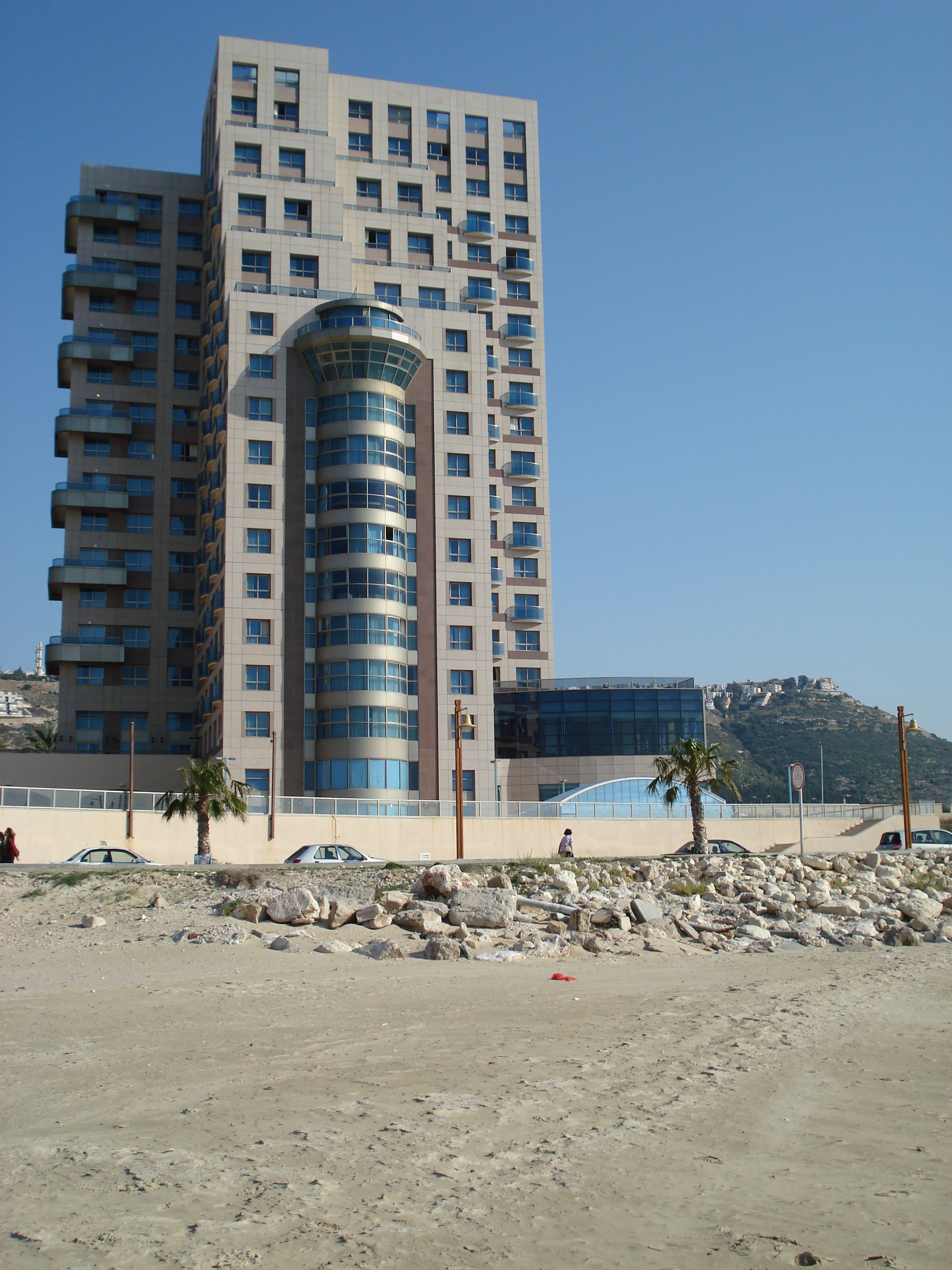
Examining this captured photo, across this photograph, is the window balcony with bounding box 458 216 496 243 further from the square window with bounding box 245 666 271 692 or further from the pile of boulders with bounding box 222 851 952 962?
the pile of boulders with bounding box 222 851 952 962

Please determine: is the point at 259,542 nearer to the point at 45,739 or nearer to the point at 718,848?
the point at 718,848

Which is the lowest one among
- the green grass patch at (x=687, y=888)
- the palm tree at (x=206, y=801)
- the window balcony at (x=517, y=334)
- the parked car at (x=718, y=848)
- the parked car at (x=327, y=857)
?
the parked car at (x=718, y=848)

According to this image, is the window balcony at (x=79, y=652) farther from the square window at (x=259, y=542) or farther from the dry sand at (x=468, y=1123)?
the dry sand at (x=468, y=1123)

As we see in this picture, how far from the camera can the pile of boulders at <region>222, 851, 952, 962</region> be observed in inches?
783

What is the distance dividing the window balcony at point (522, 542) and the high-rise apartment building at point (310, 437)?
0.26m

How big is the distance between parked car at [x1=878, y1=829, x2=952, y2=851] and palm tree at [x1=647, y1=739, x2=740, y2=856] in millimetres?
10012

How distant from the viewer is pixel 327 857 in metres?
35.0

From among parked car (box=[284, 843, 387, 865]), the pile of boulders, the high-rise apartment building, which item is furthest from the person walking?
the high-rise apartment building

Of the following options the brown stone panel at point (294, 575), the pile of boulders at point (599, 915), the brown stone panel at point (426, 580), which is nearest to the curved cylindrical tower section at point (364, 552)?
the brown stone panel at point (426, 580)

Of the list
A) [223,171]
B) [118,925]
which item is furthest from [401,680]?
[118,925]

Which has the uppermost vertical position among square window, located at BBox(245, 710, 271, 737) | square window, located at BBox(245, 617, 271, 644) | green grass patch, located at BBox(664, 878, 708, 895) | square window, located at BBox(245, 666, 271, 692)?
square window, located at BBox(245, 617, 271, 644)

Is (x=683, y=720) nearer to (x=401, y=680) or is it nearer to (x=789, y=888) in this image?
(x=401, y=680)

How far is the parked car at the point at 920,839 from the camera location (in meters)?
53.8

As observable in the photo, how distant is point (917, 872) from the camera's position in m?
43.3
